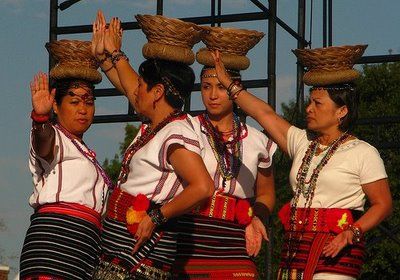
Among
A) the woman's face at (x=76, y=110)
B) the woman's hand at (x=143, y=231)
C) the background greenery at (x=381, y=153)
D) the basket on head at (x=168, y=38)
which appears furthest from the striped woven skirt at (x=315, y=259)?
the background greenery at (x=381, y=153)

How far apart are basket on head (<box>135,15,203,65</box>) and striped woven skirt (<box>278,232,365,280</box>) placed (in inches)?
40.2

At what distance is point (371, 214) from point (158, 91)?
1158 millimetres

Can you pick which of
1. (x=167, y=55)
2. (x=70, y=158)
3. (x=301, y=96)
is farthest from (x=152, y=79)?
(x=301, y=96)

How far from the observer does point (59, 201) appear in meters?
6.20

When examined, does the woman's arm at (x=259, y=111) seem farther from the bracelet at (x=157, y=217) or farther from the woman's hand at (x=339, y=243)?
the bracelet at (x=157, y=217)

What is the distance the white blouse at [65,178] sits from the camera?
6207 mm

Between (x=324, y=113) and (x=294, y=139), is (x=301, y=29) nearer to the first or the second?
(x=294, y=139)

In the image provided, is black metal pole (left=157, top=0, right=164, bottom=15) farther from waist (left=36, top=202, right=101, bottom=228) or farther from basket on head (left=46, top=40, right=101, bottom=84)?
waist (left=36, top=202, right=101, bottom=228)

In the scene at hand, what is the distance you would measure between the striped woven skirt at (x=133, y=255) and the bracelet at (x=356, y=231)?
841 millimetres

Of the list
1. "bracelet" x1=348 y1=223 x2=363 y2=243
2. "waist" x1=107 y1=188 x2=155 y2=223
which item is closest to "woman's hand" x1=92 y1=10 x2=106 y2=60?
"waist" x1=107 y1=188 x2=155 y2=223

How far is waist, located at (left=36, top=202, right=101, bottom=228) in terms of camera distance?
620cm

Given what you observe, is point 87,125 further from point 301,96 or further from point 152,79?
point 301,96

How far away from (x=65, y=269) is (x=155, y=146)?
716mm

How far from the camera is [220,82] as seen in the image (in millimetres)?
6543
